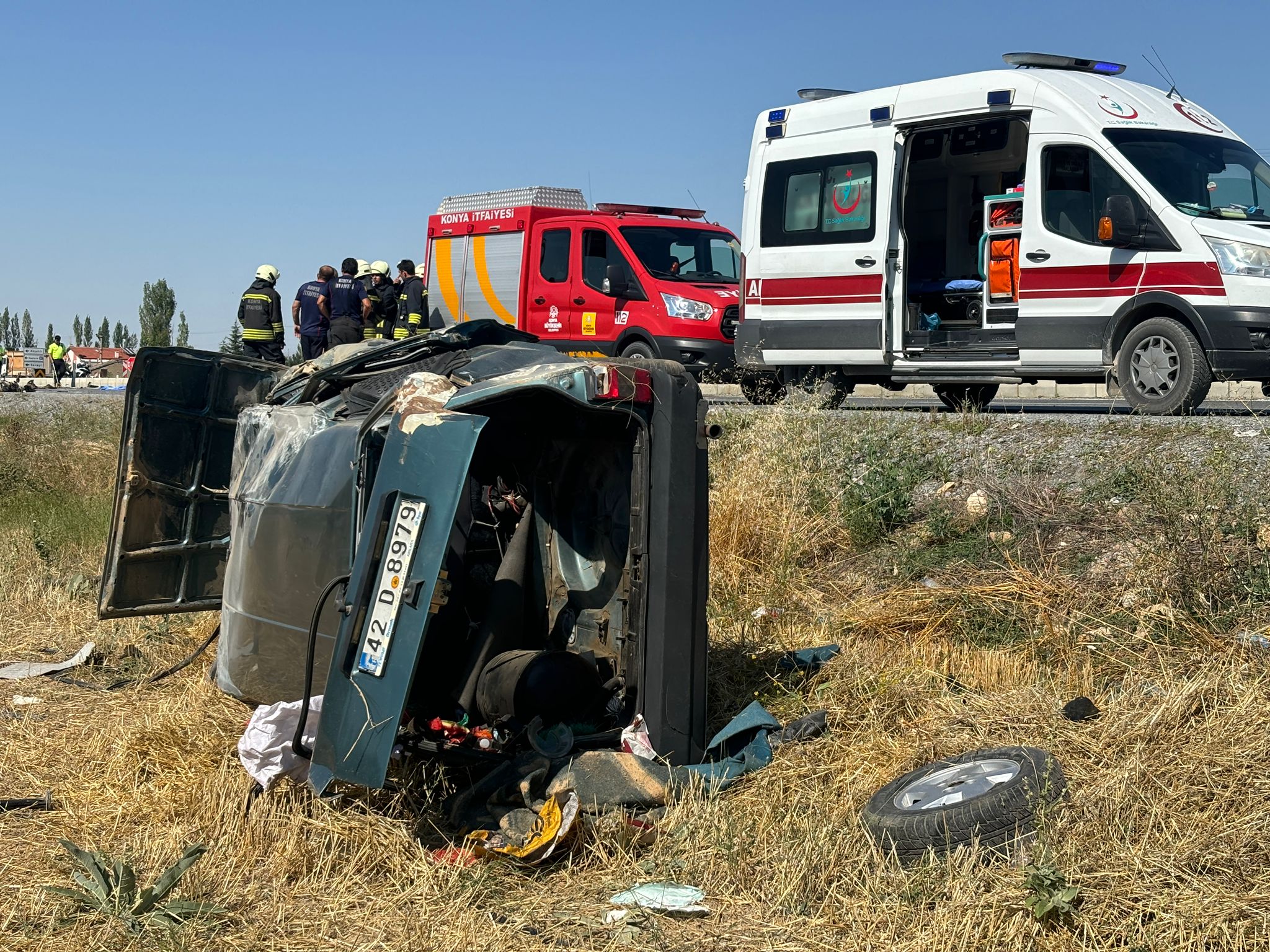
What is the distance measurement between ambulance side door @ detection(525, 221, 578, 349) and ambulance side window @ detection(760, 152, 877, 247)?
387cm

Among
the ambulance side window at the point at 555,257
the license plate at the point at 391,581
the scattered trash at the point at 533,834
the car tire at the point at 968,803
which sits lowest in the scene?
the scattered trash at the point at 533,834

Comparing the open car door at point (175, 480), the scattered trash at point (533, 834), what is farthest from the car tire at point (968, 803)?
the open car door at point (175, 480)

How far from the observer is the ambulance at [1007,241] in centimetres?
911

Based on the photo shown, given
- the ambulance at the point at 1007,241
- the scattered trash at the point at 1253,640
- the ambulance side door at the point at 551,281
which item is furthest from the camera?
the ambulance side door at the point at 551,281

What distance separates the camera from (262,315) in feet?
50.5

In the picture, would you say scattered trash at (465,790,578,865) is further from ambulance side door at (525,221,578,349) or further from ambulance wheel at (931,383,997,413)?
ambulance side door at (525,221,578,349)

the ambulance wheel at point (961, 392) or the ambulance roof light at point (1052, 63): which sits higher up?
the ambulance roof light at point (1052, 63)

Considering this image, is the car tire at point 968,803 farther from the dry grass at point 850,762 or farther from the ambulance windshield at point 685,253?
the ambulance windshield at point 685,253

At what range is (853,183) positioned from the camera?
1105cm

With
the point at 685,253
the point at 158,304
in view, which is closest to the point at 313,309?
the point at 685,253

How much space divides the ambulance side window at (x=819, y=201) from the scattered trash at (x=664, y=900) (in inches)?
313

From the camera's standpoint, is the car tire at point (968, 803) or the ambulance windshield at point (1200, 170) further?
the ambulance windshield at point (1200, 170)

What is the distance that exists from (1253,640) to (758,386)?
27.4ft

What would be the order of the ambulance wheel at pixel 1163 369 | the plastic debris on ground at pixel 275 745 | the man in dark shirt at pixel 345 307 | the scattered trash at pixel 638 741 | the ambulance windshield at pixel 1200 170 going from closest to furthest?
the plastic debris on ground at pixel 275 745, the scattered trash at pixel 638 741, the ambulance wheel at pixel 1163 369, the ambulance windshield at pixel 1200 170, the man in dark shirt at pixel 345 307
